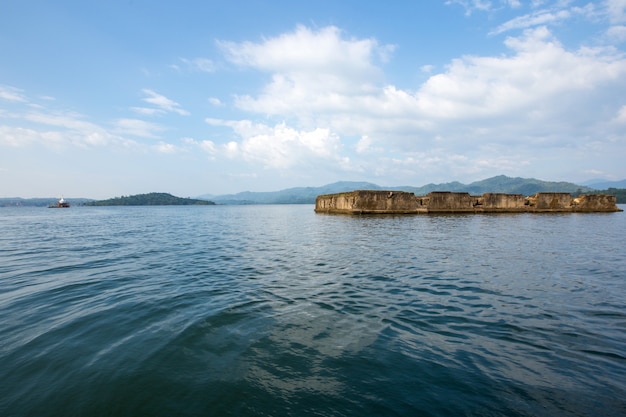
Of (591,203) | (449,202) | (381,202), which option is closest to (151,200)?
(381,202)

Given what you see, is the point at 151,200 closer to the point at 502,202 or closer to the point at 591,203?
the point at 502,202

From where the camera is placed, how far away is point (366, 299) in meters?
6.07

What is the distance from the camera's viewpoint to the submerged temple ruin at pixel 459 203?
34062 mm

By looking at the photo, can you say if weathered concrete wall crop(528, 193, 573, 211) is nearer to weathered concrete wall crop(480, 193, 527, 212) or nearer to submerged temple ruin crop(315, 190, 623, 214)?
submerged temple ruin crop(315, 190, 623, 214)

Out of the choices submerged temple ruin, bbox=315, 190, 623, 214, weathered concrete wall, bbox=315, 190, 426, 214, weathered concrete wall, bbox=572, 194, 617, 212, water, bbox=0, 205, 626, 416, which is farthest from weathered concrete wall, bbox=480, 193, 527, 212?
water, bbox=0, 205, 626, 416

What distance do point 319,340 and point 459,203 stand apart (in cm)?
3667

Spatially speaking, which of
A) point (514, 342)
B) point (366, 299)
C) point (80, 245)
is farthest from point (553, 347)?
point (80, 245)

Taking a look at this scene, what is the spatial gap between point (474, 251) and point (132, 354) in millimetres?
11439

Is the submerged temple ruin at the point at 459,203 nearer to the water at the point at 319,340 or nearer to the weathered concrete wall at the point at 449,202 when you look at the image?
the weathered concrete wall at the point at 449,202

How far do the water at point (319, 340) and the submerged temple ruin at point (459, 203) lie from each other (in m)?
25.1

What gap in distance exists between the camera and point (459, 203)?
35.8 metres

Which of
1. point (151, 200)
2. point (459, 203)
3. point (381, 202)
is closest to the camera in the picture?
point (381, 202)

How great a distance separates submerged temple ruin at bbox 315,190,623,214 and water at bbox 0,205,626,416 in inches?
990

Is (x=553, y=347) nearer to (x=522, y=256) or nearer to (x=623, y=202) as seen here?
(x=522, y=256)
